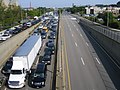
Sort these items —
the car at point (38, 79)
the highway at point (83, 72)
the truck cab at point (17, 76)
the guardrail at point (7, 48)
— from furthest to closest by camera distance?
the guardrail at point (7, 48), the car at point (38, 79), the truck cab at point (17, 76), the highway at point (83, 72)

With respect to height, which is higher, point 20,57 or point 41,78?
point 20,57

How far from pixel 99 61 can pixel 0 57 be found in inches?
485

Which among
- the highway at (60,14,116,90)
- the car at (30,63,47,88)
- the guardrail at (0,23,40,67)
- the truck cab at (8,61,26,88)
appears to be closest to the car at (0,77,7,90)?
the truck cab at (8,61,26,88)

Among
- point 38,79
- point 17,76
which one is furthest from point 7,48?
point 38,79

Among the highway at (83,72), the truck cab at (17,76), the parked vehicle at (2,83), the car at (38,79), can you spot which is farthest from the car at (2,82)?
the highway at (83,72)

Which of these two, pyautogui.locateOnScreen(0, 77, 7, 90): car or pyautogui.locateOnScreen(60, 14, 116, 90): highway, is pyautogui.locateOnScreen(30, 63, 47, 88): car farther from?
pyautogui.locateOnScreen(0, 77, 7, 90): car

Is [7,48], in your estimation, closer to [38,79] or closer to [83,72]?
[83,72]

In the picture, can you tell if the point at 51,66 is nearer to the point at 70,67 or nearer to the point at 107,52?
the point at 70,67

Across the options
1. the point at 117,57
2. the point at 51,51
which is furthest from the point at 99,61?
the point at 51,51

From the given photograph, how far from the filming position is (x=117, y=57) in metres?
28.3

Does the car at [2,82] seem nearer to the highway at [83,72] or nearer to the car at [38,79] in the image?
the car at [38,79]

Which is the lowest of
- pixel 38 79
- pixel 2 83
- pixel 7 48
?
pixel 2 83

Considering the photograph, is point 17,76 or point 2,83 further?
point 2,83

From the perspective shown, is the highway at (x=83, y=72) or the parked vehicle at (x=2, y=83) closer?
the highway at (x=83, y=72)
